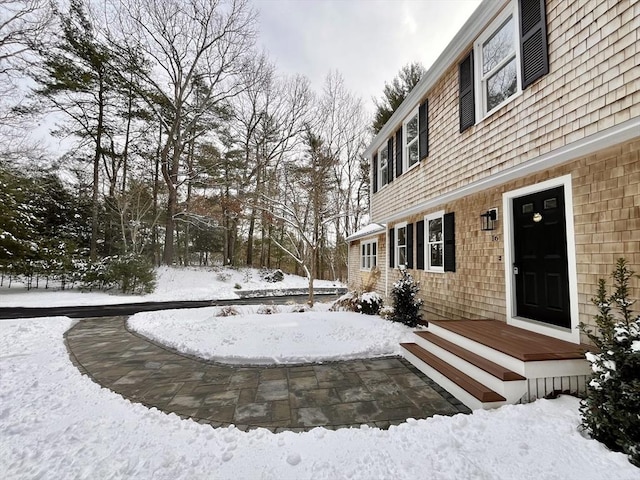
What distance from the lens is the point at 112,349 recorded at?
15.5 ft

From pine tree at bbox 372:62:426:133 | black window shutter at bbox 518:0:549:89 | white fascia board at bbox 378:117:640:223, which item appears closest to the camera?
white fascia board at bbox 378:117:640:223

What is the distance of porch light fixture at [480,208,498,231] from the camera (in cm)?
451

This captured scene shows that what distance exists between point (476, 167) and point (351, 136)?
14.8 metres

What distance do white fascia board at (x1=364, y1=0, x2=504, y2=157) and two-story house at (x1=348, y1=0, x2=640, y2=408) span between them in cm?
2

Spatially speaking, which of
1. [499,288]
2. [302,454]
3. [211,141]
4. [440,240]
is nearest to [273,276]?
[211,141]

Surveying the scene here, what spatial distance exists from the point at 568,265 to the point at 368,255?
26.0ft

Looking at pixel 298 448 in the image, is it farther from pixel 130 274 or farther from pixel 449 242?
pixel 130 274

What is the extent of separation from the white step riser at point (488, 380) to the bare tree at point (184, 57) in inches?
609

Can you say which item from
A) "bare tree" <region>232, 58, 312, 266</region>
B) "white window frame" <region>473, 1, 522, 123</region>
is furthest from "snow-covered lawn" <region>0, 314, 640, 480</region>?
"bare tree" <region>232, 58, 312, 266</region>

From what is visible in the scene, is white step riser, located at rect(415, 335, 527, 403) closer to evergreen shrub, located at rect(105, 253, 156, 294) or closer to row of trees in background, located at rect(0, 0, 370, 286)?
row of trees in background, located at rect(0, 0, 370, 286)

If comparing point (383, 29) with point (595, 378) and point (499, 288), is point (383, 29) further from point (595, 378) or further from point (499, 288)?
point (595, 378)

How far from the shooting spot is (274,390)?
125 inches

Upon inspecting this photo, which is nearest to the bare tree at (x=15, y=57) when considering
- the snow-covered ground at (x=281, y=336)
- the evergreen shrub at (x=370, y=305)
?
the snow-covered ground at (x=281, y=336)

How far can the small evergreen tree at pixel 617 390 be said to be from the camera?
180 centimetres
